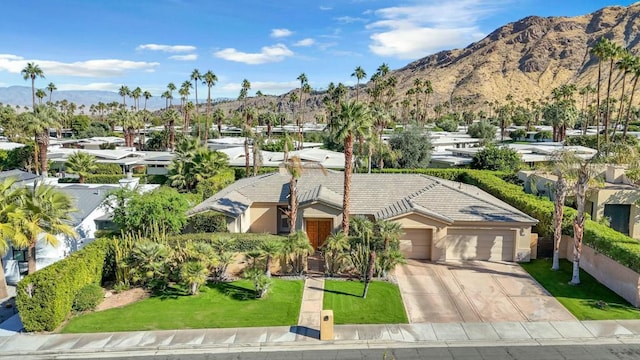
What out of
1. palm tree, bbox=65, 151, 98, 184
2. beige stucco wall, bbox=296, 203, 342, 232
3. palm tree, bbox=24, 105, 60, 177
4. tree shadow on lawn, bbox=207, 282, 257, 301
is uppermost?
palm tree, bbox=24, 105, 60, 177

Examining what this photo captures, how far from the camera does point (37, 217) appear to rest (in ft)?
64.3

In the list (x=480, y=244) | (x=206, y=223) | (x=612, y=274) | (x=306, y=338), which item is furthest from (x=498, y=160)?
(x=306, y=338)

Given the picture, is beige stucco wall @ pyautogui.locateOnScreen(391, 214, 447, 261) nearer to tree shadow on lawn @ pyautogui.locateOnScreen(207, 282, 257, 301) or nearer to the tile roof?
the tile roof

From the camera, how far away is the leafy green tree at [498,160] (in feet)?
149

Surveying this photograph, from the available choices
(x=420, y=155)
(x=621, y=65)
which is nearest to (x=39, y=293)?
(x=420, y=155)

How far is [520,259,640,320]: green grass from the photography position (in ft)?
63.0

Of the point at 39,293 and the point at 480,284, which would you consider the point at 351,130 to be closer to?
the point at 480,284

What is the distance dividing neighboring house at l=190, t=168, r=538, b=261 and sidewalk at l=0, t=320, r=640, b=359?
7.83 meters

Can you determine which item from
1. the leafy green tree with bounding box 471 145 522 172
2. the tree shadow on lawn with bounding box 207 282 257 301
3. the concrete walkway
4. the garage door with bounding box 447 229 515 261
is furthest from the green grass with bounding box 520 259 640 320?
the leafy green tree with bounding box 471 145 522 172

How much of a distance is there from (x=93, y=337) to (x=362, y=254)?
12360 millimetres

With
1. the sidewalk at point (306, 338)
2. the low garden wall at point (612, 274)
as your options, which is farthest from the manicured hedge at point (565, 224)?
the sidewalk at point (306, 338)

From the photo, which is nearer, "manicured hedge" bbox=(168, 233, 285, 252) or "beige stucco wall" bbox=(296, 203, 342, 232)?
"manicured hedge" bbox=(168, 233, 285, 252)

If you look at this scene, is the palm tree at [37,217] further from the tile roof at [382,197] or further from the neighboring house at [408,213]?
the tile roof at [382,197]

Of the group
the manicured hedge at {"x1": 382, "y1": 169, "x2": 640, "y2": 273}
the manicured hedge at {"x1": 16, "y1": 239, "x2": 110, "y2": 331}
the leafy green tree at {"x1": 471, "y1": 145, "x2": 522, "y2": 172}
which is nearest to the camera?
the manicured hedge at {"x1": 16, "y1": 239, "x2": 110, "y2": 331}
